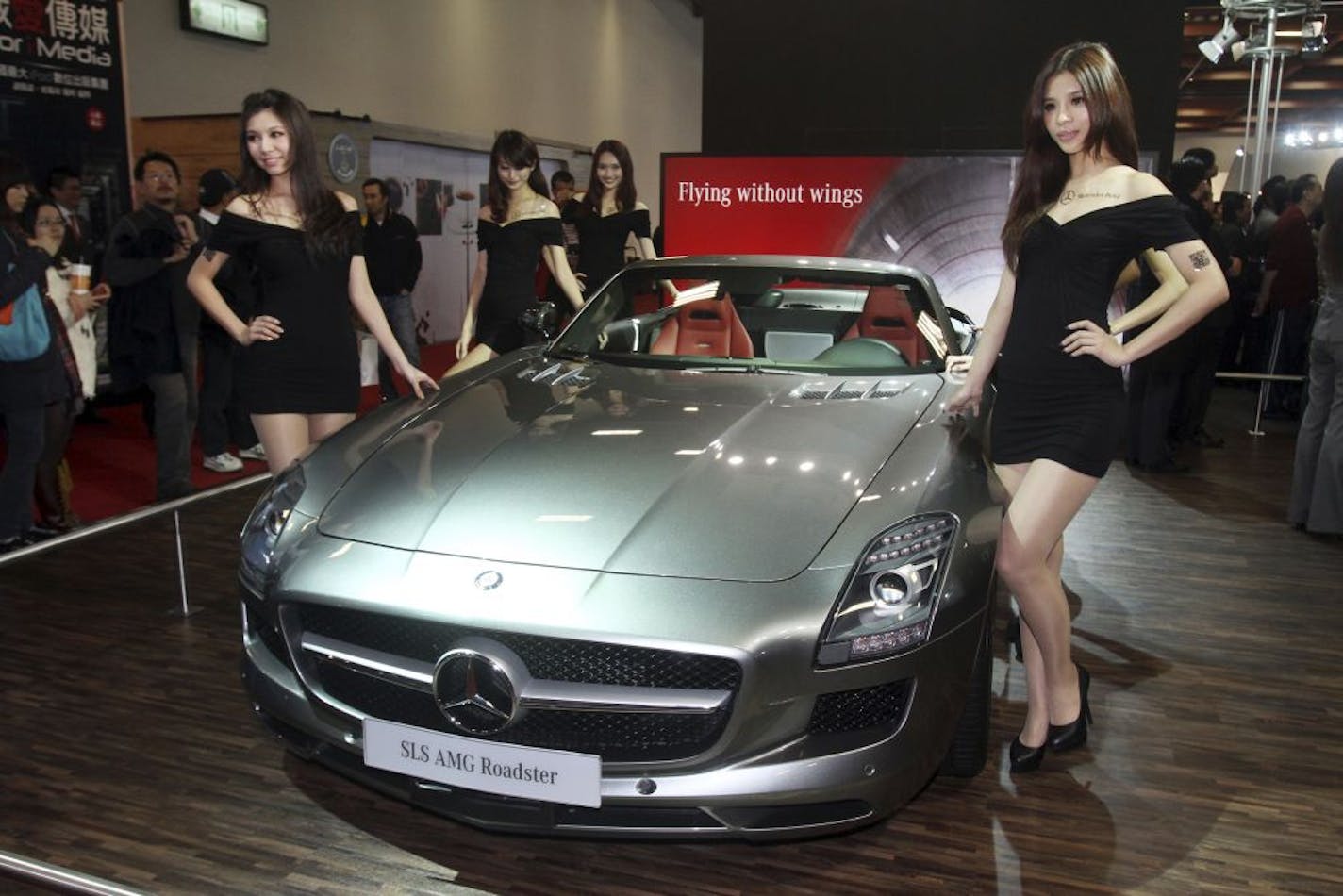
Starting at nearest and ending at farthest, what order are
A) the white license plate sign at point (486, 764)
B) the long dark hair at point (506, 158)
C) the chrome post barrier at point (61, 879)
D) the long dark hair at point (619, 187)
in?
1. the chrome post barrier at point (61, 879)
2. the white license plate sign at point (486, 764)
3. the long dark hair at point (506, 158)
4. the long dark hair at point (619, 187)

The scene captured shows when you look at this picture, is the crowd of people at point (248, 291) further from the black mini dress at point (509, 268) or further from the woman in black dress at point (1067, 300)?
the woman in black dress at point (1067, 300)

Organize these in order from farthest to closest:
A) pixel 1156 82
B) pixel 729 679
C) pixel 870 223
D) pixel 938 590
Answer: pixel 1156 82
pixel 870 223
pixel 938 590
pixel 729 679

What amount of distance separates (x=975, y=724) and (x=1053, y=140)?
4.29 feet

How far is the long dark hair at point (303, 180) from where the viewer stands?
9.53 ft

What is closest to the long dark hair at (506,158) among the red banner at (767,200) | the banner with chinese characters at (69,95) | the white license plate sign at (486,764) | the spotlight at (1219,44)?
the red banner at (767,200)

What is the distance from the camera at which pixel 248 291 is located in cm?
570

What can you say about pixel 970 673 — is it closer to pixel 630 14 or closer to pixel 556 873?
pixel 556 873

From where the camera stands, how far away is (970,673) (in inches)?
86.5

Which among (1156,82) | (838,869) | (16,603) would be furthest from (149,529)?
(1156,82)

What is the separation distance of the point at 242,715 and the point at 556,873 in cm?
114

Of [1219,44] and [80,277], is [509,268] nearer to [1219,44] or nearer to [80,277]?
[80,277]

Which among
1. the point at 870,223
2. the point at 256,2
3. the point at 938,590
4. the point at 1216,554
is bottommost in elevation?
the point at 1216,554

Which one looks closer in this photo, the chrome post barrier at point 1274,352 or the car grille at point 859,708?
the car grille at point 859,708

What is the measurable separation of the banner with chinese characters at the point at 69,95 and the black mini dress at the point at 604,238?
11.1 feet
